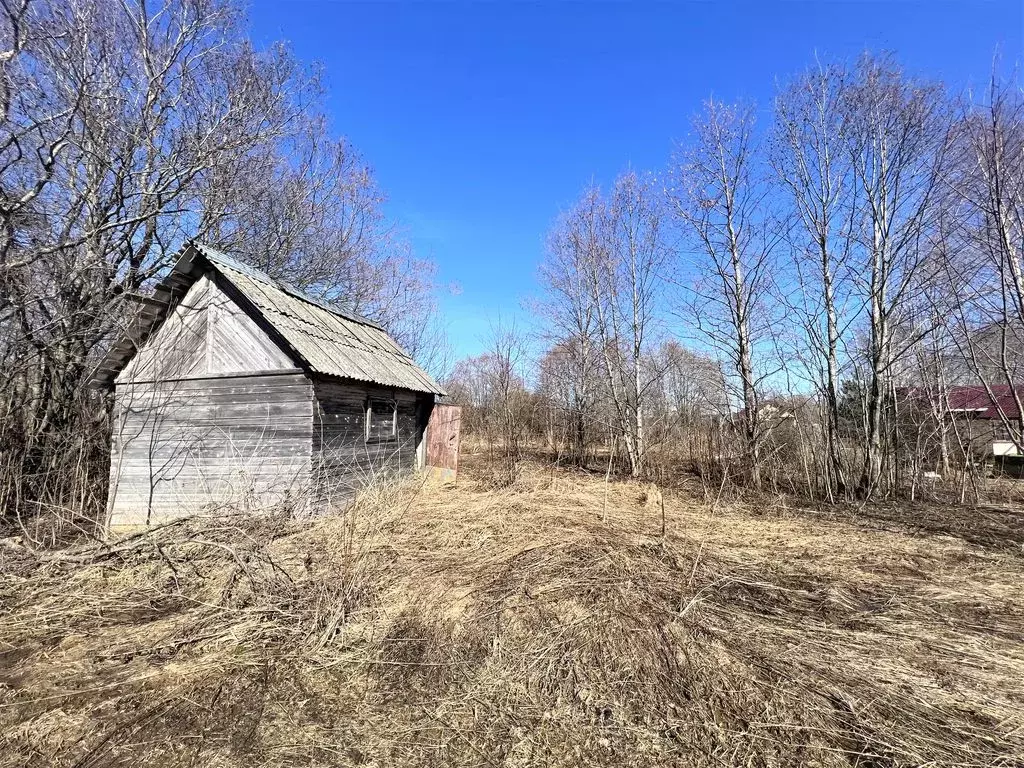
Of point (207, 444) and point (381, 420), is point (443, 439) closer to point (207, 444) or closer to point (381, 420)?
point (381, 420)

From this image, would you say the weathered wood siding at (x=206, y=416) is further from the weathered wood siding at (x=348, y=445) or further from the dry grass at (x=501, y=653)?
the dry grass at (x=501, y=653)

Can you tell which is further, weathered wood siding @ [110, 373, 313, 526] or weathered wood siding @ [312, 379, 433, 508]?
weathered wood siding @ [312, 379, 433, 508]

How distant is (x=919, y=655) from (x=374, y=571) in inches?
185

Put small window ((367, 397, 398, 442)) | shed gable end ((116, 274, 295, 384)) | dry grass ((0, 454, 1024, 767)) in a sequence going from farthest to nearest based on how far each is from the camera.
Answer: small window ((367, 397, 398, 442)) → shed gable end ((116, 274, 295, 384)) → dry grass ((0, 454, 1024, 767))

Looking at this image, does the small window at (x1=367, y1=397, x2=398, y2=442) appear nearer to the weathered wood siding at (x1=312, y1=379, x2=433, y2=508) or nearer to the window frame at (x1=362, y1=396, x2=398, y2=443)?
the window frame at (x1=362, y1=396, x2=398, y2=443)

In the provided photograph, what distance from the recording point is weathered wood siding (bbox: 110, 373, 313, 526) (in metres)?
7.87

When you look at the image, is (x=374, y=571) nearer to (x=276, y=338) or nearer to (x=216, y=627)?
(x=216, y=627)

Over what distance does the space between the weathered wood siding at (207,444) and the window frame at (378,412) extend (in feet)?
6.23

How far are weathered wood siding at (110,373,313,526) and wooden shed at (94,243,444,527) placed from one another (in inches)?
0.7

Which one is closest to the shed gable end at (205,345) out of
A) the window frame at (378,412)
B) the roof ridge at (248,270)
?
the roof ridge at (248,270)

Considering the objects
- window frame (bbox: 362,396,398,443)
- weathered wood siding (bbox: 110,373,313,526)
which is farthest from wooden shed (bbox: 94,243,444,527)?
window frame (bbox: 362,396,398,443)

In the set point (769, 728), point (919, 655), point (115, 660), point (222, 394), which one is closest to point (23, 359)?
point (222, 394)

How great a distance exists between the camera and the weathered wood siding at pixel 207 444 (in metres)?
7.87

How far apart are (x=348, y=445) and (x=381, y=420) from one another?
153 centimetres
